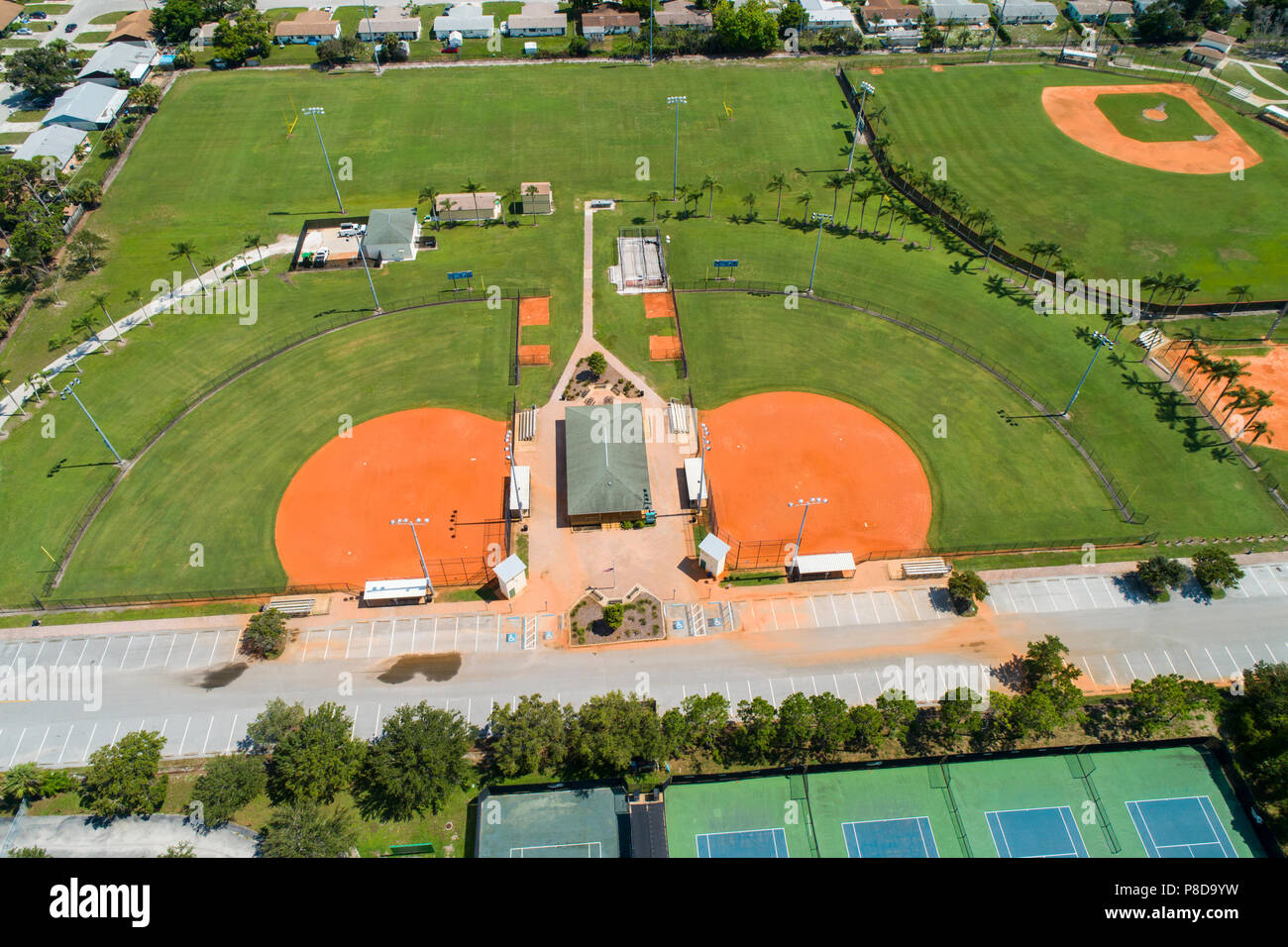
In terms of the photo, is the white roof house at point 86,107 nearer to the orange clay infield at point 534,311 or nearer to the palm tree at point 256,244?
the palm tree at point 256,244

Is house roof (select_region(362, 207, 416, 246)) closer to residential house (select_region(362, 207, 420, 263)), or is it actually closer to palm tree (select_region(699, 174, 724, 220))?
residential house (select_region(362, 207, 420, 263))

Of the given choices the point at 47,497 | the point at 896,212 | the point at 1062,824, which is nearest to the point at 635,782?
the point at 1062,824

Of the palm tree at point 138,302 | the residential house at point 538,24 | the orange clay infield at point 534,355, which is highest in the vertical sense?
the residential house at point 538,24

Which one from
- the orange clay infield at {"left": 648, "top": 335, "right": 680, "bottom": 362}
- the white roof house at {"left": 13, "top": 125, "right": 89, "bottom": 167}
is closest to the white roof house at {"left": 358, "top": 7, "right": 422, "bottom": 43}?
the white roof house at {"left": 13, "top": 125, "right": 89, "bottom": 167}

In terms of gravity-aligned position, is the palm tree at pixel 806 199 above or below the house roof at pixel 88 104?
below

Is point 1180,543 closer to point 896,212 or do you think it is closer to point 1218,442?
point 1218,442

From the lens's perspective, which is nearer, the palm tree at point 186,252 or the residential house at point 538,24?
the palm tree at point 186,252

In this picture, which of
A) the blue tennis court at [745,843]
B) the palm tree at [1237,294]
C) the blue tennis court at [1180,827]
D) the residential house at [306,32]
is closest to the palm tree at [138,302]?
the residential house at [306,32]

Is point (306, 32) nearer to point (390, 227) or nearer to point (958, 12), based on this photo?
point (390, 227)
